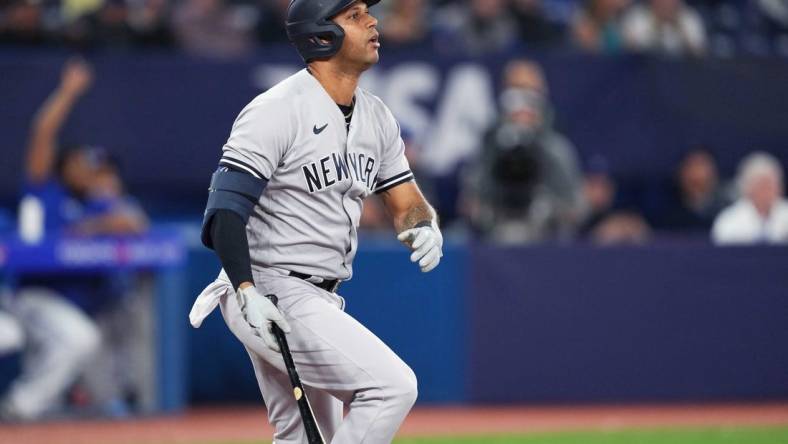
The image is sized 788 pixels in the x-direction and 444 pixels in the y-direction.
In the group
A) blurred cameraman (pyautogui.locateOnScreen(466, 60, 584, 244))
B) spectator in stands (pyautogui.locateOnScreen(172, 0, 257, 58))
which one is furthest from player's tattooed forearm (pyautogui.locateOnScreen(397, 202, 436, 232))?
spectator in stands (pyautogui.locateOnScreen(172, 0, 257, 58))

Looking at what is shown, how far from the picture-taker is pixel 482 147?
33.8 feet

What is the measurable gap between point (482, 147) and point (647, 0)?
365 cm

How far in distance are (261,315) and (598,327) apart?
5850 mm

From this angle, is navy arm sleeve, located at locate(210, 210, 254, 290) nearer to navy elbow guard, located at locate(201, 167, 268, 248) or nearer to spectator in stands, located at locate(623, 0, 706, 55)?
navy elbow guard, located at locate(201, 167, 268, 248)

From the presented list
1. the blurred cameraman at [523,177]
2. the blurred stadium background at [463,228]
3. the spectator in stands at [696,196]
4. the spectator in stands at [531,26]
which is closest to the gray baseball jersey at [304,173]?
the blurred stadium background at [463,228]

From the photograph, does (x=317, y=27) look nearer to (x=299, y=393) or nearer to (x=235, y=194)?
(x=235, y=194)

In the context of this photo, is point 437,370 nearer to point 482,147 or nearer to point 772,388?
point 482,147

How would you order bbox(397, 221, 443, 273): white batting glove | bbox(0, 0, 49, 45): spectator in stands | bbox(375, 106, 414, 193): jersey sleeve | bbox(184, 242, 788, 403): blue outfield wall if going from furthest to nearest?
bbox(0, 0, 49, 45): spectator in stands → bbox(184, 242, 788, 403): blue outfield wall → bbox(375, 106, 414, 193): jersey sleeve → bbox(397, 221, 443, 273): white batting glove

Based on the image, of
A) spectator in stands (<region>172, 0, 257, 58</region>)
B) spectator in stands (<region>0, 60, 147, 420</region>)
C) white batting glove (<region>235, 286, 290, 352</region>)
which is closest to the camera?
white batting glove (<region>235, 286, 290, 352</region>)

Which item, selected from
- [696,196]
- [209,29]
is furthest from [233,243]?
[209,29]

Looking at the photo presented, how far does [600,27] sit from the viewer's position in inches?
500

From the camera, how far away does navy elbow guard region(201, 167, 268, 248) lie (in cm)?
453

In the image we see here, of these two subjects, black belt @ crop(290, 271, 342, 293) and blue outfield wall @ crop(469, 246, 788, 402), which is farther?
blue outfield wall @ crop(469, 246, 788, 402)

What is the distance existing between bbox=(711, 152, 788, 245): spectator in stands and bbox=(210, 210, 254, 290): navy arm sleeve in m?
6.20
